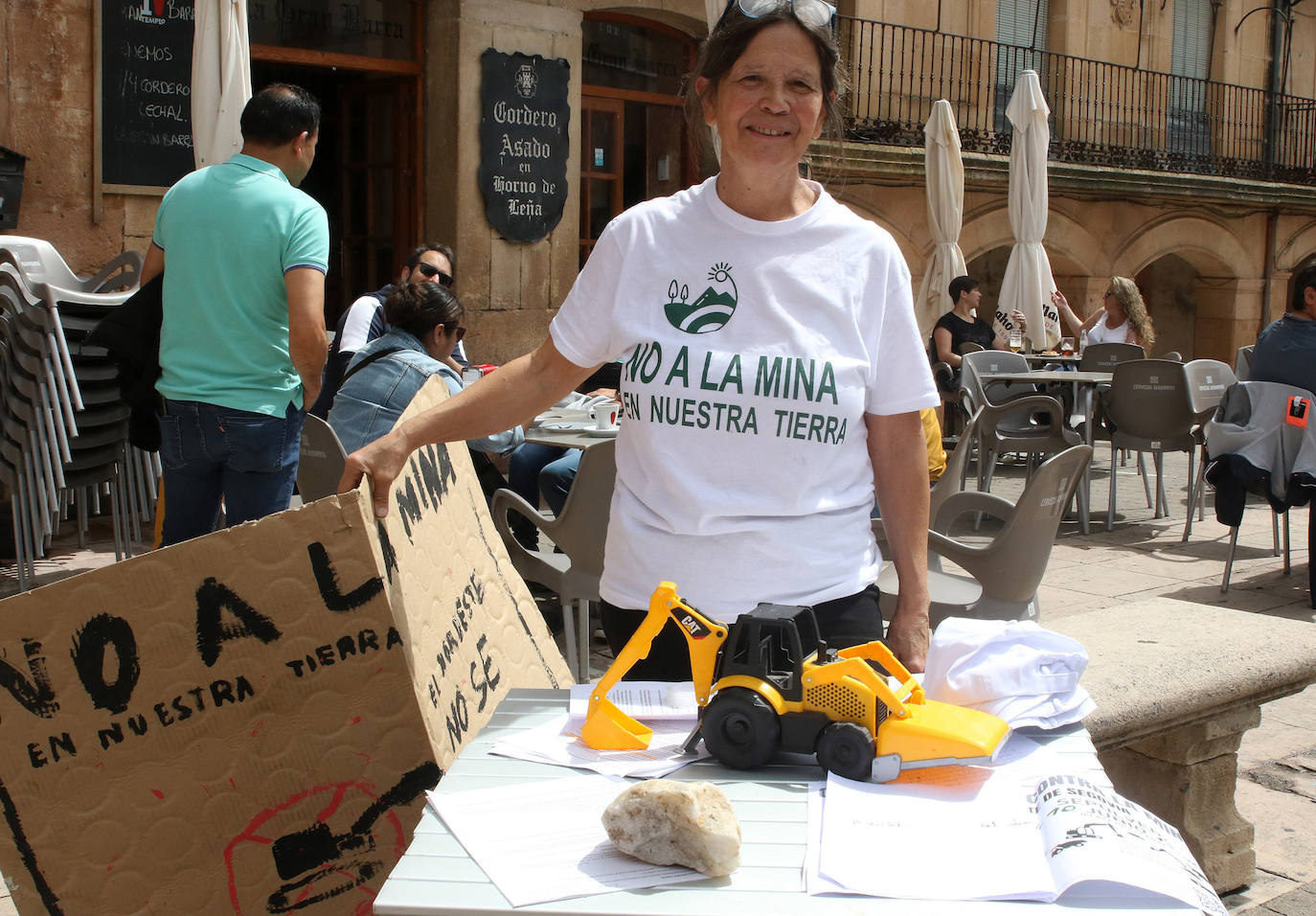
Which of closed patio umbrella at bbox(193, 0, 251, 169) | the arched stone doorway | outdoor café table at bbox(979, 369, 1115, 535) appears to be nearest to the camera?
closed patio umbrella at bbox(193, 0, 251, 169)

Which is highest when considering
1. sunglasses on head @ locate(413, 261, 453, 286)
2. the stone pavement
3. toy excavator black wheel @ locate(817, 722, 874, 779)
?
sunglasses on head @ locate(413, 261, 453, 286)

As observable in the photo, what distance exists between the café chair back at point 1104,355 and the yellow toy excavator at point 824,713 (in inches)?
371

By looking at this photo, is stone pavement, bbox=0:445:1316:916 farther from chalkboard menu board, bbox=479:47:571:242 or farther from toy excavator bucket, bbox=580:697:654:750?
chalkboard menu board, bbox=479:47:571:242

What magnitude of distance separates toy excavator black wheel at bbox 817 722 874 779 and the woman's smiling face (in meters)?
0.95

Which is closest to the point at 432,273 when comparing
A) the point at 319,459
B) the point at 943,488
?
the point at 319,459

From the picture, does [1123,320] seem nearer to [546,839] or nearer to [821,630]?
[821,630]

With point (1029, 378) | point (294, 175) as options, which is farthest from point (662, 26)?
point (294, 175)

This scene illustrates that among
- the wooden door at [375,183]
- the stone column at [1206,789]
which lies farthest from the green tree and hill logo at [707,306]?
the wooden door at [375,183]

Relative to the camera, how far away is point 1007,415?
27.5 feet

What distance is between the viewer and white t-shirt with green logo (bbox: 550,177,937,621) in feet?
6.54

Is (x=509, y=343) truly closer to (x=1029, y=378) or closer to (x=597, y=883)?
(x=1029, y=378)

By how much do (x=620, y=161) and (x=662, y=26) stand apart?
1.36 meters

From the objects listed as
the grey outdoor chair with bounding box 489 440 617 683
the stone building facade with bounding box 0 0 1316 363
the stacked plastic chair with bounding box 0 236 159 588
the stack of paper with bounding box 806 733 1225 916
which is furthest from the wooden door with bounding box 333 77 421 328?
the stack of paper with bounding box 806 733 1225 916

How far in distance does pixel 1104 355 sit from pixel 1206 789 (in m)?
7.79
